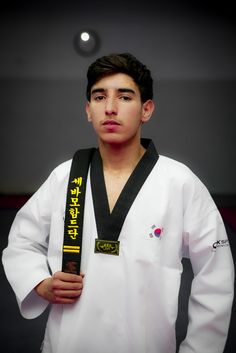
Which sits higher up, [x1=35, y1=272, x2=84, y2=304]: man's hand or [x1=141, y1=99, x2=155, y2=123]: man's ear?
[x1=141, y1=99, x2=155, y2=123]: man's ear

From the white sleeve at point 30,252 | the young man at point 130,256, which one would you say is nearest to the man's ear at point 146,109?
the young man at point 130,256

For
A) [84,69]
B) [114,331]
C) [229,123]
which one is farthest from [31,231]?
[229,123]

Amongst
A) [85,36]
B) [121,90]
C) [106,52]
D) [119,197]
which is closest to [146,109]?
[121,90]

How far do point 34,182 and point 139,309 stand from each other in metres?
5.71

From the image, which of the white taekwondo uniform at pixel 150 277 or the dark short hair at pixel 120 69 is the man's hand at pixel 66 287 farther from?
the dark short hair at pixel 120 69

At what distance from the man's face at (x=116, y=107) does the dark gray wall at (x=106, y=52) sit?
505cm

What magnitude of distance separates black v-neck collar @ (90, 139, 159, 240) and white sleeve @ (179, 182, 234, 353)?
0.69 ft

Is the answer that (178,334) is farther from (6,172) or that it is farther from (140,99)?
(6,172)

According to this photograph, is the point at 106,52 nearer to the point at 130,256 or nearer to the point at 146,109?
the point at 146,109

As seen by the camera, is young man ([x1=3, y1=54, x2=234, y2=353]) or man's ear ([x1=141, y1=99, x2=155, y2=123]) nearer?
young man ([x1=3, y1=54, x2=234, y2=353])

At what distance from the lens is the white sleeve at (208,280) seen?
117cm

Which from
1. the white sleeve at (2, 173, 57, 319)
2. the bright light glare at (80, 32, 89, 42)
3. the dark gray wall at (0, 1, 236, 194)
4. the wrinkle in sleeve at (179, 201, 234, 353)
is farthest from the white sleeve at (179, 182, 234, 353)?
the bright light glare at (80, 32, 89, 42)

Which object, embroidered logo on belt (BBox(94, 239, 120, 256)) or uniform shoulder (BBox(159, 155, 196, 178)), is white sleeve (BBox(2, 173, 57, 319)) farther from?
uniform shoulder (BBox(159, 155, 196, 178))

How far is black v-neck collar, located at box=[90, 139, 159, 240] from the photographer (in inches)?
46.3
